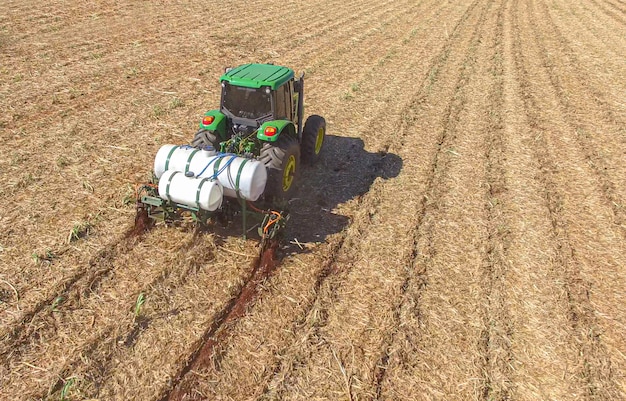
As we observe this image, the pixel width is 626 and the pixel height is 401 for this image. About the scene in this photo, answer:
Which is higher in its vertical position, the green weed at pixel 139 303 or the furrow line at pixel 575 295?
the green weed at pixel 139 303

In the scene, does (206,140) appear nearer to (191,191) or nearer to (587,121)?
(191,191)

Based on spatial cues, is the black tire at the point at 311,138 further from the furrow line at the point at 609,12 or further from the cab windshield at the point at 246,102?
the furrow line at the point at 609,12

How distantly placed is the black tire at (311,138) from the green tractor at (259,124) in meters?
0.86

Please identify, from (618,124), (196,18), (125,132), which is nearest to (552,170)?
(618,124)

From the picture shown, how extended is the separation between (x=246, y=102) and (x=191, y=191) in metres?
2.27

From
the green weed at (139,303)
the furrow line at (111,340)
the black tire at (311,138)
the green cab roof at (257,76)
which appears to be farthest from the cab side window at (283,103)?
the green weed at (139,303)

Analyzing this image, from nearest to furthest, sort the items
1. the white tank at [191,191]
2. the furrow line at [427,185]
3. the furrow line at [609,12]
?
the furrow line at [427,185] < the white tank at [191,191] < the furrow line at [609,12]

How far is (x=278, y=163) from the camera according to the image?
7363 mm

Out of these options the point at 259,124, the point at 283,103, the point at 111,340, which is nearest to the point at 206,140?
the point at 259,124

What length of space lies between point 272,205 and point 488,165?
5673 mm

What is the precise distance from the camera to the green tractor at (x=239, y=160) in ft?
21.5

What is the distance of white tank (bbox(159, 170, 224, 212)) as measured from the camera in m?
6.36

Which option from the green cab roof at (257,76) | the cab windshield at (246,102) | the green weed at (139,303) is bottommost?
the green weed at (139,303)

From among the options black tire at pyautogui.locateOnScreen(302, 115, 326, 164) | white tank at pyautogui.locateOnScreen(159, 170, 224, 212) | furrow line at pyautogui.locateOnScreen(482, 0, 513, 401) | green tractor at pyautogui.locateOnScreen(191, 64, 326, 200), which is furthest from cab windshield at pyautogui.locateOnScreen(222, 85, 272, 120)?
furrow line at pyautogui.locateOnScreen(482, 0, 513, 401)
